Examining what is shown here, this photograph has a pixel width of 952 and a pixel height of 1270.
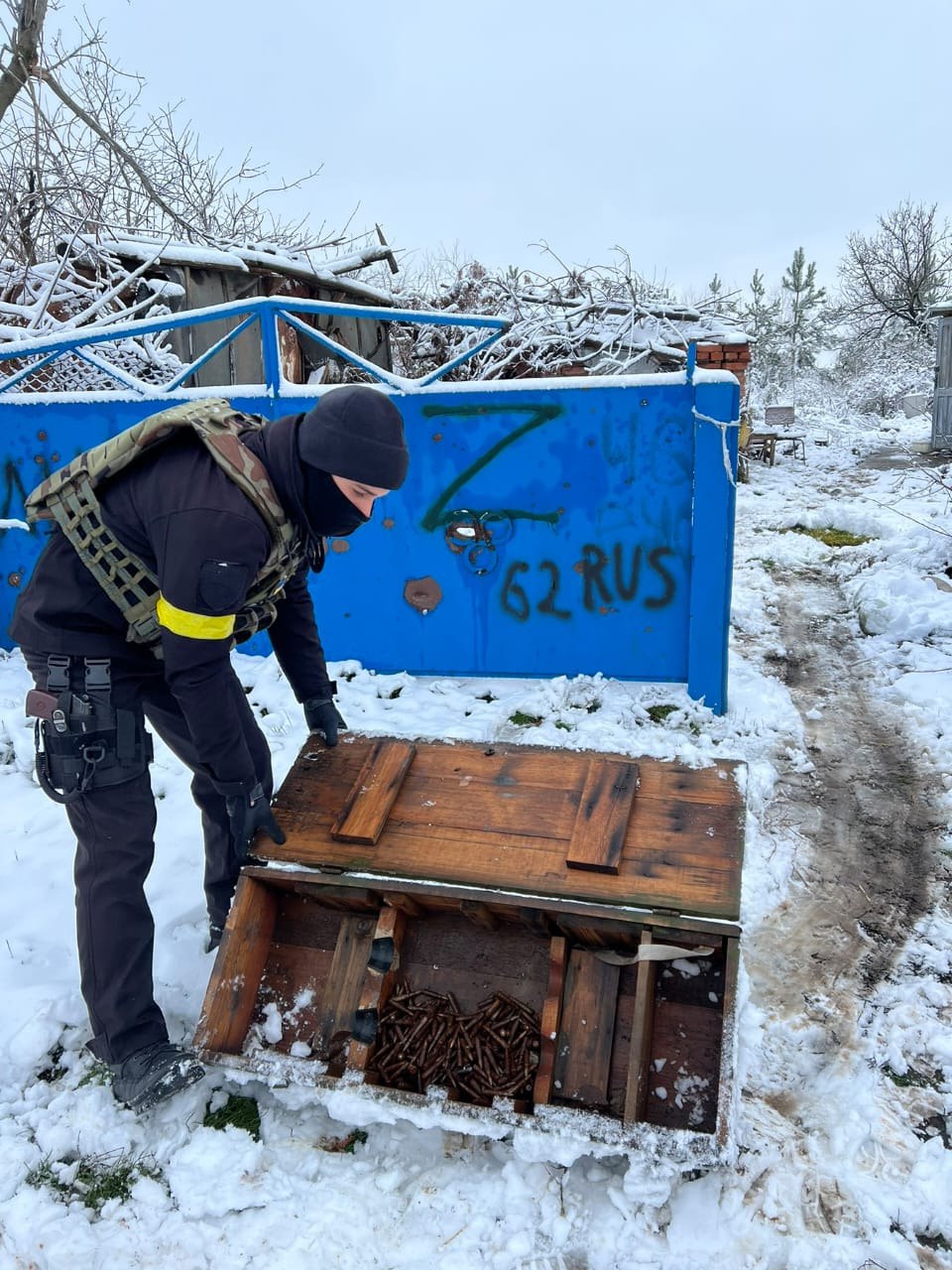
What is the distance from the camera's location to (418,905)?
8.25ft

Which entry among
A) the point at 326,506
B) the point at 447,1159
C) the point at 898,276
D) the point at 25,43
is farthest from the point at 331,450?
the point at 898,276

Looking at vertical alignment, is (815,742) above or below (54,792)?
below

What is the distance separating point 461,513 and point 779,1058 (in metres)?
3.34

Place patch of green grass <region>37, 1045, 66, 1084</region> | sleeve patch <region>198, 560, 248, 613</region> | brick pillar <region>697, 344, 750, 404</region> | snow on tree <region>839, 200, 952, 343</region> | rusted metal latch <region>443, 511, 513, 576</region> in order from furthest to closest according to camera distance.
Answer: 1. snow on tree <region>839, 200, 952, 343</region>
2. brick pillar <region>697, 344, 750, 404</region>
3. rusted metal latch <region>443, 511, 513, 576</region>
4. patch of green grass <region>37, 1045, 66, 1084</region>
5. sleeve patch <region>198, 560, 248, 613</region>

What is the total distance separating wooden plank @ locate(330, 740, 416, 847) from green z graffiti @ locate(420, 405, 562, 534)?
213 cm

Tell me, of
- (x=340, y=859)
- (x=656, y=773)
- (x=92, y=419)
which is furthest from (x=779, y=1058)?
(x=92, y=419)

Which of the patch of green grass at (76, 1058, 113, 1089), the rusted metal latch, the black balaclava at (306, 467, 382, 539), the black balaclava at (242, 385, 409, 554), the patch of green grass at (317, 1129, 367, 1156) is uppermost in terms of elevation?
the black balaclava at (242, 385, 409, 554)

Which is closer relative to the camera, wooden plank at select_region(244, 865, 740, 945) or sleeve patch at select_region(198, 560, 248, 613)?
sleeve patch at select_region(198, 560, 248, 613)

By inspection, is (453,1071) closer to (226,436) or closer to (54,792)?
(54,792)

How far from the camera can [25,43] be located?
15.2 feet

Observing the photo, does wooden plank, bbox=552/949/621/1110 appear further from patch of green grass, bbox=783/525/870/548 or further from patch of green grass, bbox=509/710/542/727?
patch of green grass, bbox=783/525/870/548

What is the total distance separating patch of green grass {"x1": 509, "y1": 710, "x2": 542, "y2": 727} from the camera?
4582 mm

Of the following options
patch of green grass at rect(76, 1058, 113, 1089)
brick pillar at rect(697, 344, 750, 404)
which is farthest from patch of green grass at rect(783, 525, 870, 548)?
patch of green grass at rect(76, 1058, 113, 1089)

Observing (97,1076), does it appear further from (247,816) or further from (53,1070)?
(247,816)
